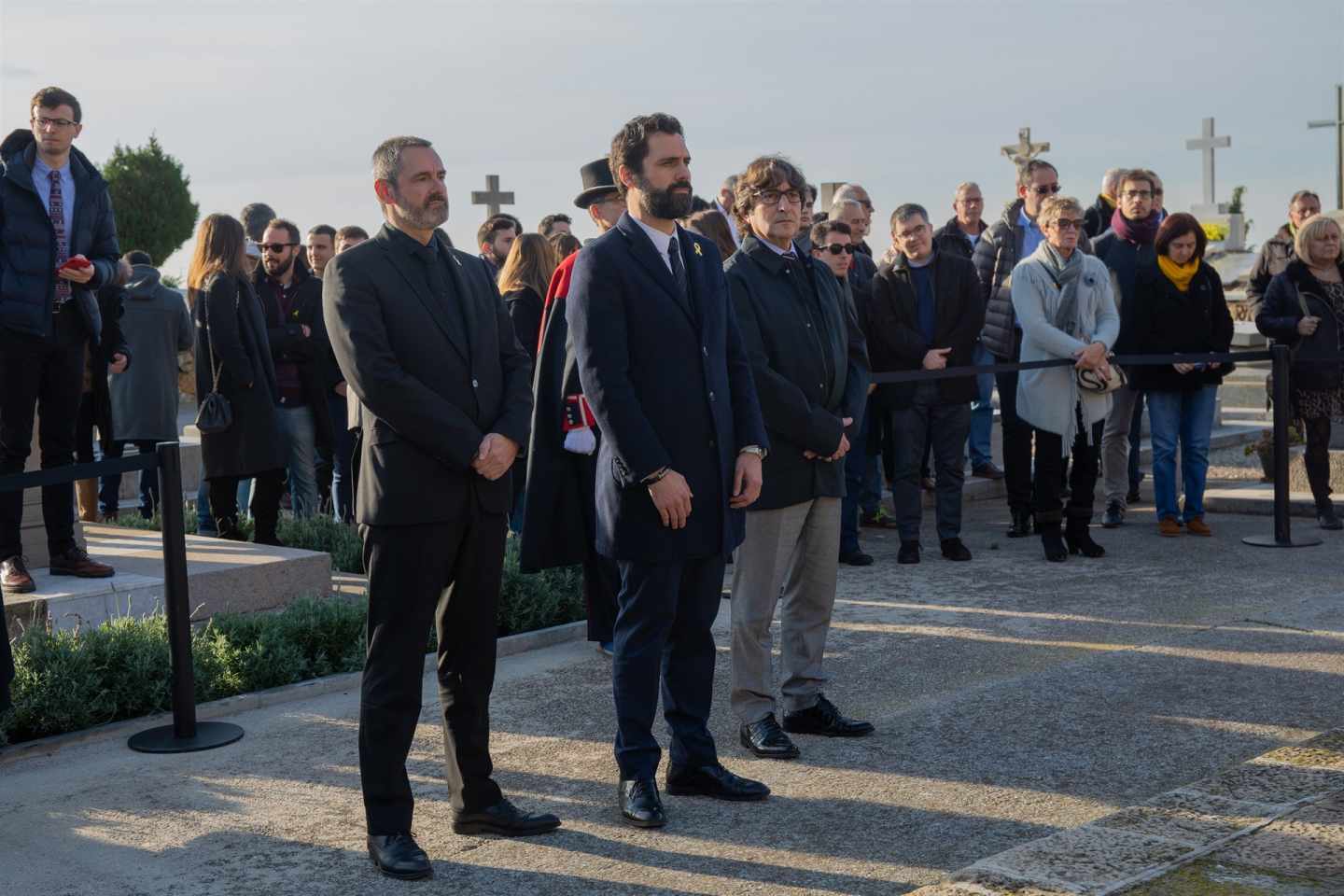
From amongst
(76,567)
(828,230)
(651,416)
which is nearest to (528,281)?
(828,230)

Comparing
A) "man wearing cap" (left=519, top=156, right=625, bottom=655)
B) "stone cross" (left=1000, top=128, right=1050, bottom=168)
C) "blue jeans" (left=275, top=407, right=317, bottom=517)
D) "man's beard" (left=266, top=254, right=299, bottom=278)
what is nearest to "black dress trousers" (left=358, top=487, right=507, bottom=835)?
"man wearing cap" (left=519, top=156, right=625, bottom=655)

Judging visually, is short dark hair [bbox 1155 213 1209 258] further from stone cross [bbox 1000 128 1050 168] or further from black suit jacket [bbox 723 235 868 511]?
stone cross [bbox 1000 128 1050 168]

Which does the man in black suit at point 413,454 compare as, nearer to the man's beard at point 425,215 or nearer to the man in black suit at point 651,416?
the man's beard at point 425,215

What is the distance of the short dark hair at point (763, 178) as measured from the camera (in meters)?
5.39

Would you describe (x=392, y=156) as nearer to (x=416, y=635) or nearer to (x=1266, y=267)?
(x=416, y=635)

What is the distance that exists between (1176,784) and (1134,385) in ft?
17.5

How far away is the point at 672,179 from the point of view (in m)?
4.68

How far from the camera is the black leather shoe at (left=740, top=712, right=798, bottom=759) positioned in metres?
5.23

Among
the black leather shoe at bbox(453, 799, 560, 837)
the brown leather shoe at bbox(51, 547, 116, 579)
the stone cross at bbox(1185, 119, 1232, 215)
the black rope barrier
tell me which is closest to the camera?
the black leather shoe at bbox(453, 799, 560, 837)

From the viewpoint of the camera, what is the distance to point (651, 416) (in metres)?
4.67

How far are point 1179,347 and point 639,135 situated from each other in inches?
231

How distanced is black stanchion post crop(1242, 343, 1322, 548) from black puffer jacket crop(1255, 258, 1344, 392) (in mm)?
447

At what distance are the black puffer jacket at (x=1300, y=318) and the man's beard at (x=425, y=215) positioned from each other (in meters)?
6.86

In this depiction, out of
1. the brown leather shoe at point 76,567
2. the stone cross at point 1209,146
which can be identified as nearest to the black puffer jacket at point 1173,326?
the brown leather shoe at point 76,567
